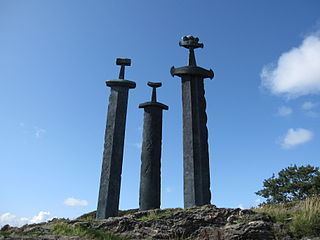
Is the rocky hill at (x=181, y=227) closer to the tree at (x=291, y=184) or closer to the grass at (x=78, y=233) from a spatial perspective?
the grass at (x=78, y=233)

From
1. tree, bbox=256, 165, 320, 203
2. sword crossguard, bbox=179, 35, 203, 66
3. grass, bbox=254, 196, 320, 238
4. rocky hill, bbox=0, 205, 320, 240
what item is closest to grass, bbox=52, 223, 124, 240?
rocky hill, bbox=0, 205, 320, 240

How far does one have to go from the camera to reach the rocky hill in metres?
6.83

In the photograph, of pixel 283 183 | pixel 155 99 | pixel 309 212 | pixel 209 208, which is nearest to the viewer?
pixel 309 212

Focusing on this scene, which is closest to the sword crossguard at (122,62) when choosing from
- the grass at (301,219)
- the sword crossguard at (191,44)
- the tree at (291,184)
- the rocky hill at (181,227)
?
the sword crossguard at (191,44)

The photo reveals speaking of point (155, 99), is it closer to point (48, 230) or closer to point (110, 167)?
point (110, 167)

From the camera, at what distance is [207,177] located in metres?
11.9

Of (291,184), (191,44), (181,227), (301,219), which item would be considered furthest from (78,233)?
(291,184)

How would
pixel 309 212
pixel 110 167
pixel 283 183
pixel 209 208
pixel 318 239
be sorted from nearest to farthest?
pixel 318 239 → pixel 309 212 → pixel 209 208 → pixel 110 167 → pixel 283 183

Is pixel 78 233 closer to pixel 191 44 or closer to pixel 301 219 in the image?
pixel 301 219

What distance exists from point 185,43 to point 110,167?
461cm

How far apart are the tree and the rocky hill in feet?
69.3

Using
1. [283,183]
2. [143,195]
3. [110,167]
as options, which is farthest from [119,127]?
[283,183]

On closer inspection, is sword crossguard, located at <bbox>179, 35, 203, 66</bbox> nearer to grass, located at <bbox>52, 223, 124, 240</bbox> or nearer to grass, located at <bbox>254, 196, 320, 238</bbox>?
grass, located at <bbox>254, 196, 320, 238</bbox>

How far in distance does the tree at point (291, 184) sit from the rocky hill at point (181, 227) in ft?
69.3
